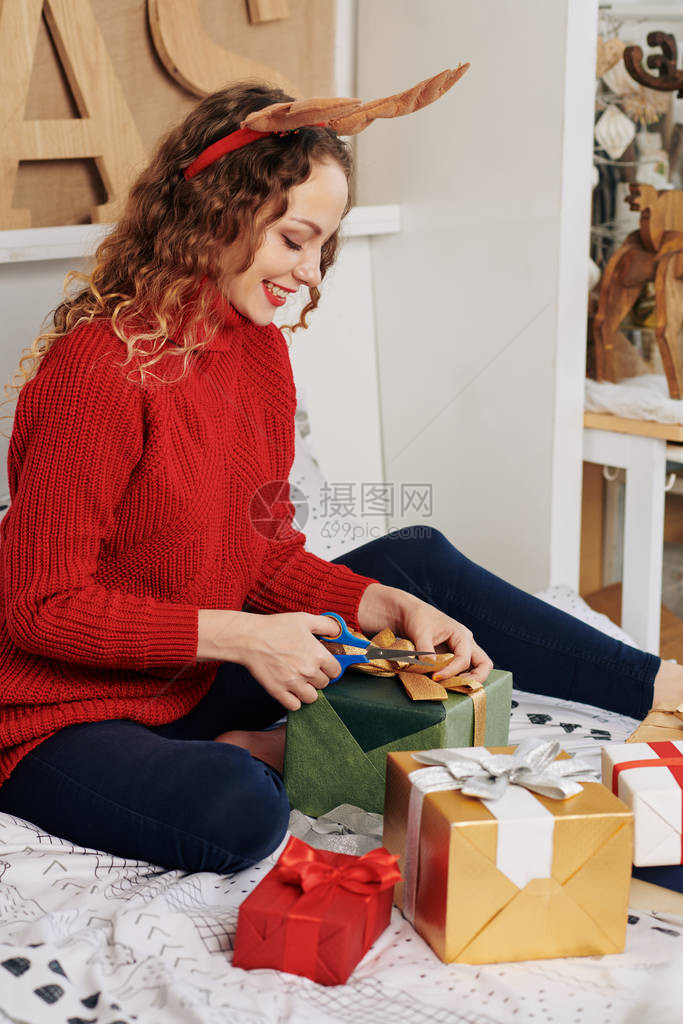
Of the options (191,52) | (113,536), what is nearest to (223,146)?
(113,536)

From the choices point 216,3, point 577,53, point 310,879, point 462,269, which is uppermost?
point 216,3

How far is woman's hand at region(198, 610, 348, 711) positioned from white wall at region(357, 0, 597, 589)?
0.57m

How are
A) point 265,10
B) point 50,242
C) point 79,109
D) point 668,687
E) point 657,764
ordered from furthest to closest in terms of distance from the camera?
Answer: point 265,10 → point 79,109 → point 50,242 → point 668,687 → point 657,764

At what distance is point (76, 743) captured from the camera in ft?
3.25

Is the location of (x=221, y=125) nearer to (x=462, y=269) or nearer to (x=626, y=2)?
(x=462, y=269)

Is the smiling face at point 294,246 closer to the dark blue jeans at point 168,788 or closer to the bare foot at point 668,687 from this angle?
the dark blue jeans at point 168,788

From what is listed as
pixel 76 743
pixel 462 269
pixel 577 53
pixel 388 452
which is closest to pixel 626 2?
pixel 577 53

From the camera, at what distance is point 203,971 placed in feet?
2.63

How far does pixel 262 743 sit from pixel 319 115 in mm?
633

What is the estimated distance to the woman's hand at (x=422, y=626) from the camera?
3.59 ft

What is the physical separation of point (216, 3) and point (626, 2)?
0.74 meters

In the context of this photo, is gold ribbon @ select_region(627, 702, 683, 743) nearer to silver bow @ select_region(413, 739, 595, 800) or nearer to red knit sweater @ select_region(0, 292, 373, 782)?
silver bow @ select_region(413, 739, 595, 800)

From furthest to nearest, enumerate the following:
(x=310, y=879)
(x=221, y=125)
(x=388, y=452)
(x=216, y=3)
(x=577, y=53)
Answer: (x=388, y=452) → (x=216, y=3) → (x=577, y=53) → (x=221, y=125) → (x=310, y=879)

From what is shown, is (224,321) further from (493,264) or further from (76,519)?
(493,264)
